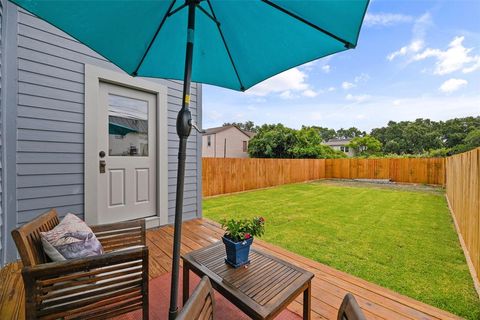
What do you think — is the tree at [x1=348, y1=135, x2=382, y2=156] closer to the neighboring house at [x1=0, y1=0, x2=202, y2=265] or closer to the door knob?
the neighboring house at [x1=0, y1=0, x2=202, y2=265]

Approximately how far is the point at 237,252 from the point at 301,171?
9.98m

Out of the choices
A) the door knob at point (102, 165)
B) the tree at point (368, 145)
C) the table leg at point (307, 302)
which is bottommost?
the table leg at point (307, 302)

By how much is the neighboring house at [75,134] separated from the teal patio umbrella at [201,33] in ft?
5.19

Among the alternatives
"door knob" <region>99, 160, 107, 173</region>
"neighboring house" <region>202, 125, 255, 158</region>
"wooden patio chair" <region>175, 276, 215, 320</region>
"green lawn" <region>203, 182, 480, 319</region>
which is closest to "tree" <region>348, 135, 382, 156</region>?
"neighboring house" <region>202, 125, 255, 158</region>

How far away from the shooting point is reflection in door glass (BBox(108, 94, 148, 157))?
2967 mm

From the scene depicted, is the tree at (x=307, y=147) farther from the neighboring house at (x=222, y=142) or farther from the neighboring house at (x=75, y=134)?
the neighboring house at (x=75, y=134)

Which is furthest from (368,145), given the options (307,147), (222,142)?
(222,142)

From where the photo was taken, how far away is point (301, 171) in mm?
10852

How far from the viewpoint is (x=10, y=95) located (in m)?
2.17

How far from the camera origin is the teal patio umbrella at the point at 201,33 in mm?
1002

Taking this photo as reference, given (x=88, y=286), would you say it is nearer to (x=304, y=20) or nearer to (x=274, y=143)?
(x=304, y=20)

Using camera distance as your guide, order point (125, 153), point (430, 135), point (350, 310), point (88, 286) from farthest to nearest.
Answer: point (430, 135) → point (125, 153) → point (88, 286) → point (350, 310)

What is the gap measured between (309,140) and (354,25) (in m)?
15.0

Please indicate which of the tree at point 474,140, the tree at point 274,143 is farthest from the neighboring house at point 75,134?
the tree at point 474,140
